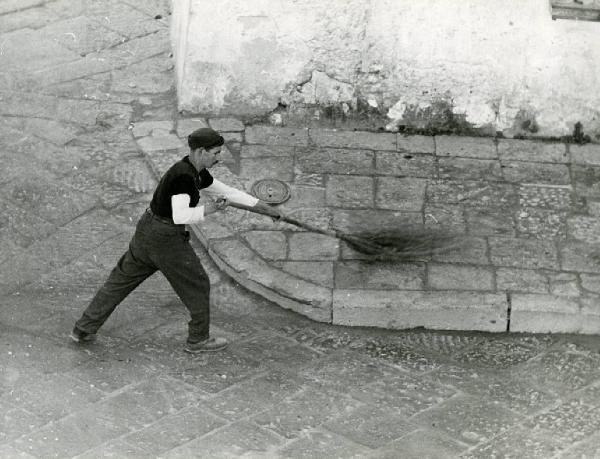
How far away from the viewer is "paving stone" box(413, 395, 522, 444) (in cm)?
691

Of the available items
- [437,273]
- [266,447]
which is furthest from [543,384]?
[266,447]

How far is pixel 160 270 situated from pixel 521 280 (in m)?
2.79

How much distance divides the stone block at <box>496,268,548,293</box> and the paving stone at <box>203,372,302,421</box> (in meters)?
1.91

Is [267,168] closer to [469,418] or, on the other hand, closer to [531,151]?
[531,151]

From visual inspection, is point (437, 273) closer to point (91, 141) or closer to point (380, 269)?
point (380, 269)

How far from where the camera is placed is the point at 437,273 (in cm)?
840

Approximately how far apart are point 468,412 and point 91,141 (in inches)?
174

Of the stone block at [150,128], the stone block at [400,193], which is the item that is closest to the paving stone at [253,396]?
the stone block at [400,193]

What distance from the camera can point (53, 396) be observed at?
7.07 m

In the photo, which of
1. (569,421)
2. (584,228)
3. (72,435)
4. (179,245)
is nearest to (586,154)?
(584,228)

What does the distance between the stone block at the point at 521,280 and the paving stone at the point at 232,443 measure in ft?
7.87

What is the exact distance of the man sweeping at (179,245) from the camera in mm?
7016

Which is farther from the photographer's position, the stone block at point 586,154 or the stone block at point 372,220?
the stone block at point 586,154

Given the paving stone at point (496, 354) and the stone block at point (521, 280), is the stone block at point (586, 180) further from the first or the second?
the paving stone at point (496, 354)
